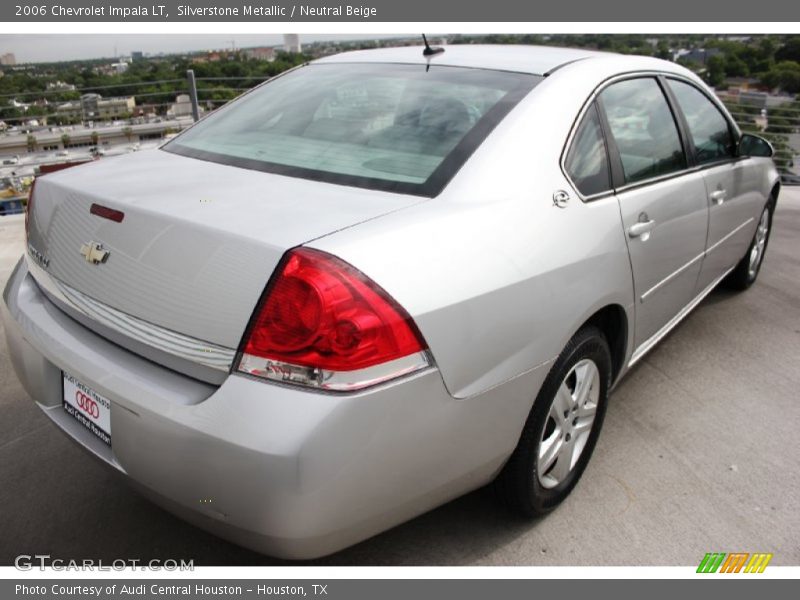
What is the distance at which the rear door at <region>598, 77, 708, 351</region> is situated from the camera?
2.58 m

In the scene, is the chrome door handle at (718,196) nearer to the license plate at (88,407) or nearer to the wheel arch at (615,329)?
the wheel arch at (615,329)

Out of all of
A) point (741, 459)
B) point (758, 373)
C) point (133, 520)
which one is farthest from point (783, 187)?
point (133, 520)

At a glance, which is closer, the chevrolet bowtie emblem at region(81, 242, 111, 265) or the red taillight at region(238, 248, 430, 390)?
the red taillight at region(238, 248, 430, 390)

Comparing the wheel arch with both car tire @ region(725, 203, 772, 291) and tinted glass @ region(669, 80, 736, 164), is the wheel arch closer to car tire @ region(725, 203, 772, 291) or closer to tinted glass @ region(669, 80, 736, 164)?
tinted glass @ region(669, 80, 736, 164)

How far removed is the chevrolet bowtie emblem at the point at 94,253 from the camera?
1913 millimetres

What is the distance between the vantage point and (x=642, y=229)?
256 centimetres

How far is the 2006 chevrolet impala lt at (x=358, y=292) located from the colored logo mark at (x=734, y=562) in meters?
0.51

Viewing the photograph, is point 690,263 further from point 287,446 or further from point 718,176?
point 287,446

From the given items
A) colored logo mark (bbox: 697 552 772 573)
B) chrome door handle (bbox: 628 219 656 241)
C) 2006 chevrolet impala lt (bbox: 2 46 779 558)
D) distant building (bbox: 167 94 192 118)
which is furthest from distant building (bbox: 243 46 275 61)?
colored logo mark (bbox: 697 552 772 573)

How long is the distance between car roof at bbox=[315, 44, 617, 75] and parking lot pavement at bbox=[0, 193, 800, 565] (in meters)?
1.59

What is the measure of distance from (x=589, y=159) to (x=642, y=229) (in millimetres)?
367

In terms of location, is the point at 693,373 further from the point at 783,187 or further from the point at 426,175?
the point at 783,187

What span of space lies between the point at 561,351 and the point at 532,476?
43cm

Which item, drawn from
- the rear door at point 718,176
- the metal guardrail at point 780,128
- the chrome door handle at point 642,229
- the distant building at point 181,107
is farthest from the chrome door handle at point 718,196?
the distant building at point 181,107
